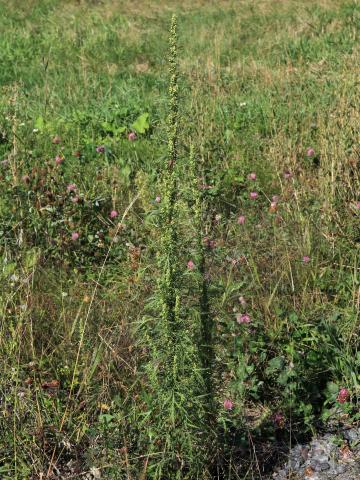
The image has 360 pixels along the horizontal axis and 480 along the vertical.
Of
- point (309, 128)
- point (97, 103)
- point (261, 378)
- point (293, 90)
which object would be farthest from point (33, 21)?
point (261, 378)

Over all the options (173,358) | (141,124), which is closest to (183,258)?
(173,358)

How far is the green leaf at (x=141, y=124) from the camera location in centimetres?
556

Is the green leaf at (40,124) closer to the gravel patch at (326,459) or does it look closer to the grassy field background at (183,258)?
the grassy field background at (183,258)

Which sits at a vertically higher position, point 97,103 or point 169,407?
point 169,407

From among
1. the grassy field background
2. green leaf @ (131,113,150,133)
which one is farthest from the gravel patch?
green leaf @ (131,113,150,133)

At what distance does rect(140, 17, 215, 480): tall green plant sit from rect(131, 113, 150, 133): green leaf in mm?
3190

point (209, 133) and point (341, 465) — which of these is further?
point (209, 133)

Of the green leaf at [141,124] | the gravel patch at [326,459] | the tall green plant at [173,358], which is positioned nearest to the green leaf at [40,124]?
the green leaf at [141,124]

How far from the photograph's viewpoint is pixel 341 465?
2678 millimetres

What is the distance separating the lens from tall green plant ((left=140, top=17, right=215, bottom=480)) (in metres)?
2.30

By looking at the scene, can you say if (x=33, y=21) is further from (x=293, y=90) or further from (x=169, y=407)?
(x=169, y=407)

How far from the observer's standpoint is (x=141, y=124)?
5.59 meters

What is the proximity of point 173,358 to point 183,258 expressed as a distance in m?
0.34

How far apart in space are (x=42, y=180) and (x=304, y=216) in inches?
62.2
